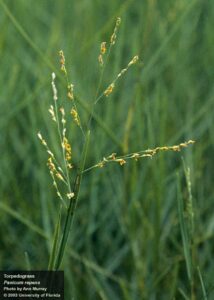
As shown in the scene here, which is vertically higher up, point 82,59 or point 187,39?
point 187,39

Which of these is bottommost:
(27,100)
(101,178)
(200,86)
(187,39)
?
(101,178)

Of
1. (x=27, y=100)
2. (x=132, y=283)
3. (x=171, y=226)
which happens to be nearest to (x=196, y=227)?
(x=171, y=226)

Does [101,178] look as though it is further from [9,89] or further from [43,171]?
[9,89]

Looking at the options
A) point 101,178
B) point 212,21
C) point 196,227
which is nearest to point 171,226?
point 196,227

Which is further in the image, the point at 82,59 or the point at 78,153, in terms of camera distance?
the point at 82,59

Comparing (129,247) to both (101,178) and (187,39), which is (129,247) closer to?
(101,178)

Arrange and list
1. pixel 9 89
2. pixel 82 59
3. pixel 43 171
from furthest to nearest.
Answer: pixel 82 59 < pixel 9 89 < pixel 43 171

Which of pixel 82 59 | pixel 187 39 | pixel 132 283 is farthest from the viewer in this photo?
pixel 187 39
